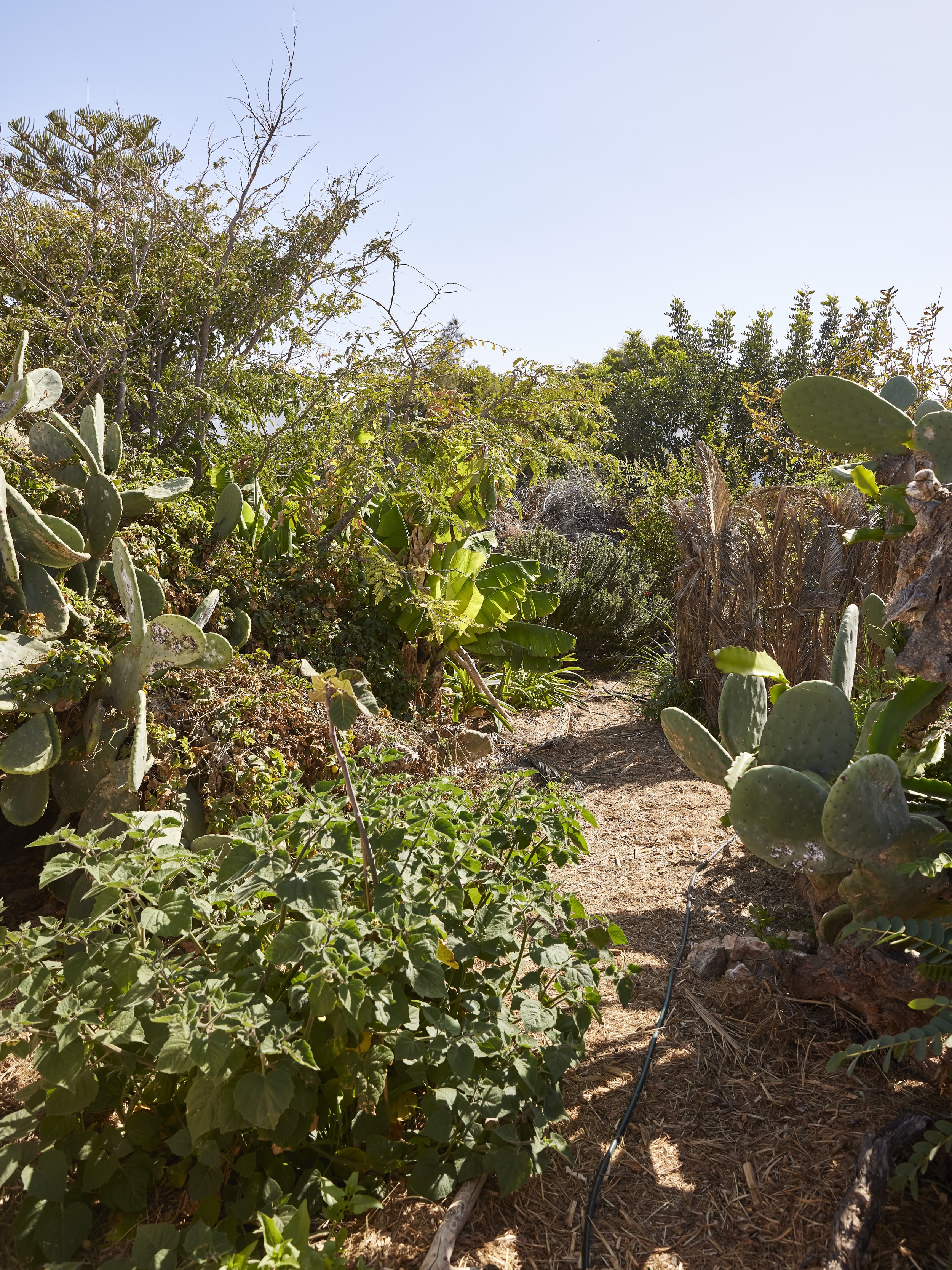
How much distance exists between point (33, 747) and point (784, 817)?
8.39 ft

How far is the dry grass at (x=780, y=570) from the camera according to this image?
19.3 ft

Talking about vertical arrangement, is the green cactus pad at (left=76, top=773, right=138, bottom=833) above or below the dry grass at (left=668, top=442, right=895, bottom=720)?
below

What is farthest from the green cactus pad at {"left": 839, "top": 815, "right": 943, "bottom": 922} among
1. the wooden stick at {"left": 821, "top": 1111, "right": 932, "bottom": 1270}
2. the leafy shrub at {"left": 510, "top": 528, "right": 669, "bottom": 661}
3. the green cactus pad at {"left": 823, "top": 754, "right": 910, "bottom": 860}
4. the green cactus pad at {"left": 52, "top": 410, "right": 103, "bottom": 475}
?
the leafy shrub at {"left": 510, "top": 528, "right": 669, "bottom": 661}

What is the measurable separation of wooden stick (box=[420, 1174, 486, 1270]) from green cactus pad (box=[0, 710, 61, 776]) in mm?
1987

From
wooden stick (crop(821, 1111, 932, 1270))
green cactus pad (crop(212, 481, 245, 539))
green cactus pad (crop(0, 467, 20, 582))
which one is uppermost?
green cactus pad (crop(212, 481, 245, 539))

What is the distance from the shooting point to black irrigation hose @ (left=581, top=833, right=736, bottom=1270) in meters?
1.78

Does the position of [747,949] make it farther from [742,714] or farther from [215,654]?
[215,654]

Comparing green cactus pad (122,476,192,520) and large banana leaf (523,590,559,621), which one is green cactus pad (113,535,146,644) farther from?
large banana leaf (523,590,559,621)

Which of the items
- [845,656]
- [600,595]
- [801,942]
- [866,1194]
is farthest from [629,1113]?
[600,595]

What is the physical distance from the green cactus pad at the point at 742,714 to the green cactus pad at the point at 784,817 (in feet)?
1.65

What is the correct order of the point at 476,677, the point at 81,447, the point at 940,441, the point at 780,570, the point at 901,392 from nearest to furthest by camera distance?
the point at 940,441, the point at 901,392, the point at 81,447, the point at 476,677, the point at 780,570

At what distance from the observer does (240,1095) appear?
4.96 ft

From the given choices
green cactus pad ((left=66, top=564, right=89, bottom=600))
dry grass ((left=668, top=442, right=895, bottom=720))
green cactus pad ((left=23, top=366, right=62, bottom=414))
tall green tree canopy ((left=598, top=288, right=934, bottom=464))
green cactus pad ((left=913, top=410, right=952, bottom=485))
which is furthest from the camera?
tall green tree canopy ((left=598, top=288, right=934, bottom=464))

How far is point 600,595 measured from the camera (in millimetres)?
8453
